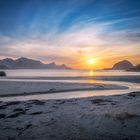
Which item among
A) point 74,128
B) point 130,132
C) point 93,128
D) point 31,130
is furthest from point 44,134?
point 130,132

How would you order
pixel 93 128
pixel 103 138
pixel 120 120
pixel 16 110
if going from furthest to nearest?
pixel 16 110 < pixel 120 120 < pixel 93 128 < pixel 103 138

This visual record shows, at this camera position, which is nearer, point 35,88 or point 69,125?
point 69,125

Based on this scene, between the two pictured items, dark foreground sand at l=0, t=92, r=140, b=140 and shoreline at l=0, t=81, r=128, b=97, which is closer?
dark foreground sand at l=0, t=92, r=140, b=140

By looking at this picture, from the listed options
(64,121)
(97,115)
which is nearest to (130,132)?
(97,115)

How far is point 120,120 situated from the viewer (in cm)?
996

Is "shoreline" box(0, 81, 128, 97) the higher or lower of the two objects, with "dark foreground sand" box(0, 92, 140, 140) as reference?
higher

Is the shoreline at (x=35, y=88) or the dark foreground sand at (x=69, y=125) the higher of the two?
the shoreline at (x=35, y=88)

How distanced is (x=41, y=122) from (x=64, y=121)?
1254 millimetres

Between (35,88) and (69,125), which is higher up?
(35,88)

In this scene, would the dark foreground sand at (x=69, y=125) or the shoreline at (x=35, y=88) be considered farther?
the shoreline at (x=35, y=88)

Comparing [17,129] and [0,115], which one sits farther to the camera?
[0,115]

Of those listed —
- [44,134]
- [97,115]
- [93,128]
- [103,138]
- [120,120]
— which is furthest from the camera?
[97,115]

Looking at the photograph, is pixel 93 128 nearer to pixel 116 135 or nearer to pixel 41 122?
pixel 116 135

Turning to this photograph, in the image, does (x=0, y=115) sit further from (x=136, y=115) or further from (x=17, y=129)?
(x=136, y=115)
